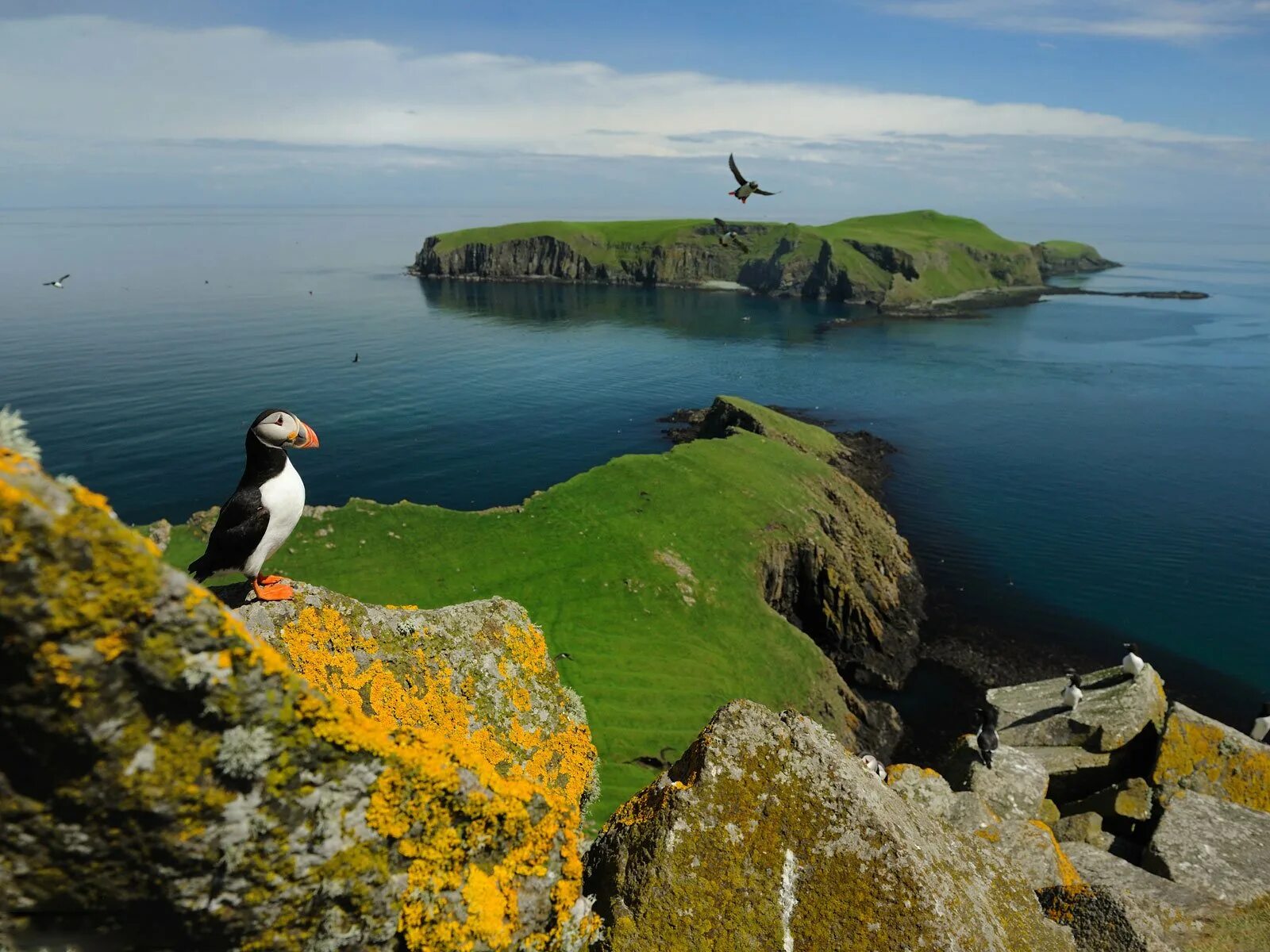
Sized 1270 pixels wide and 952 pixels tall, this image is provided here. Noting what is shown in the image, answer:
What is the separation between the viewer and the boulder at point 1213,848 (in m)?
15.6

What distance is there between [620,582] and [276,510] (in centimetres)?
3012

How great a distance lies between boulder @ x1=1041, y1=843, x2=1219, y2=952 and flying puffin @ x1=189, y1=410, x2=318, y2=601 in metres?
14.3

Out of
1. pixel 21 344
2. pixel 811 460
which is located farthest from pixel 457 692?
pixel 21 344

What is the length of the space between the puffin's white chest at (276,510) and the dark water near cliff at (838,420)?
59054 mm

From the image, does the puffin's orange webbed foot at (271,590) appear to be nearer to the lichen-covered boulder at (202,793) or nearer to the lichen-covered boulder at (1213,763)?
the lichen-covered boulder at (202,793)

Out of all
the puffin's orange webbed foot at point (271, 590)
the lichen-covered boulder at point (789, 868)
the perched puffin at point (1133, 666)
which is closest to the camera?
the lichen-covered boulder at point (789, 868)

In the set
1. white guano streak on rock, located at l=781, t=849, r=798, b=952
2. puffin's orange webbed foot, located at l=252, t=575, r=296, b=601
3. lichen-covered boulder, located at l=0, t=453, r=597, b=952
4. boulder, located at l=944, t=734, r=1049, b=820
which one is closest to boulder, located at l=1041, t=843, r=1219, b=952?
boulder, located at l=944, t=734, r=1049, b=820

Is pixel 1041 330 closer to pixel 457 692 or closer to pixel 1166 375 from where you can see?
pixel 1166 375

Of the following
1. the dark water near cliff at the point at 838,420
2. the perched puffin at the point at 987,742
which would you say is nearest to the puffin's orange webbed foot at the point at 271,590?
the perched puffin at the point at 987,742

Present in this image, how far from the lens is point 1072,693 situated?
28.8 meters

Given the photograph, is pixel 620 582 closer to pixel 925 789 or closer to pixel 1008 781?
pixel 1008 781

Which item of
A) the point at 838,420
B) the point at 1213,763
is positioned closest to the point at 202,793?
the point at 1213,763

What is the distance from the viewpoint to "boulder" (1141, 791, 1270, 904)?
15.6 meters

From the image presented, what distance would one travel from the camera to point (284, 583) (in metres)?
10.3
